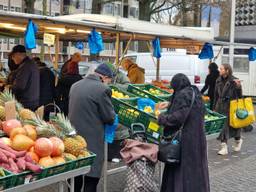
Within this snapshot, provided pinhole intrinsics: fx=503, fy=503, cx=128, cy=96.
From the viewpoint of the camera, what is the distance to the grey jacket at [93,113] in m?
5.55

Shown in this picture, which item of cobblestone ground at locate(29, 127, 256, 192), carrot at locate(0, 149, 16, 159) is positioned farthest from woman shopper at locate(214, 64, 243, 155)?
carrot at locate(0, 149, 16, 159)

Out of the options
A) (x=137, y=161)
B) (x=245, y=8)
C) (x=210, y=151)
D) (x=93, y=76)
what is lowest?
(x=210, y=151)

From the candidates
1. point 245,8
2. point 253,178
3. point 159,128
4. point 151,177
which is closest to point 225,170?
point 253,178

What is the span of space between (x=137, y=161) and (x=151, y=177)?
27 centimetres

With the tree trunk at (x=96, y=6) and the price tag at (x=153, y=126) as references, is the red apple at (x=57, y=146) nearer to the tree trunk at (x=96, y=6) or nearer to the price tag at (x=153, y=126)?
the price tag at (x=153, y=126)

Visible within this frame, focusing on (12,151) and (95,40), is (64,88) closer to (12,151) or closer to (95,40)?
(95,40)

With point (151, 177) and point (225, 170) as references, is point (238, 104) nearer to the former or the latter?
point (225, 170)

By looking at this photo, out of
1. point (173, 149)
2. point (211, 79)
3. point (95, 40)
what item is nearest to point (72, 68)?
point (95, 40)

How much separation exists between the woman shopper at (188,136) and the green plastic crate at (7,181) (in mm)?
2057

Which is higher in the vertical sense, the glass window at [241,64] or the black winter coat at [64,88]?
the glass window at [241,64]

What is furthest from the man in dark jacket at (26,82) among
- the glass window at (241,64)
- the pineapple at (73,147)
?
the glass window at (241,64)

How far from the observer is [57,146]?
15.7 ft

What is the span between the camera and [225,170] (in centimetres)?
891

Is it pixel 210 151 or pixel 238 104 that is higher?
pixel 238 104
